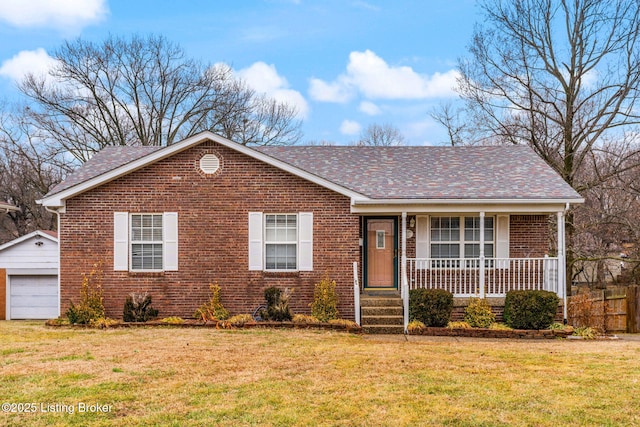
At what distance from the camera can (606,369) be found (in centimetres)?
845

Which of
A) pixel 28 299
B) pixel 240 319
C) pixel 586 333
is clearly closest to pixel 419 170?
pixel 586 333

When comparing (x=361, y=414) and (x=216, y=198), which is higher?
(x=216, y=198)

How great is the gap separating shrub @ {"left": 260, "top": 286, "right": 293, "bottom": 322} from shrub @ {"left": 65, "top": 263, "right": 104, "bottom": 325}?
3905 mm

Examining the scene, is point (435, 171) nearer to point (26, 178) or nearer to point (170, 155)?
point (170, 155)

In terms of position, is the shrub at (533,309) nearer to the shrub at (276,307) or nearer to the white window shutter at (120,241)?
the shrub at (276,307)

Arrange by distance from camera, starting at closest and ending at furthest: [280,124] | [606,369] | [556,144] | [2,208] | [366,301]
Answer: [606,369] → [366,301] → [556,144] → [2,208] → [280,124]

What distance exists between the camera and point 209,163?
44.2ft

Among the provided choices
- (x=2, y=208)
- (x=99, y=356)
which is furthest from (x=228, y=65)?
(x=99, y=356)

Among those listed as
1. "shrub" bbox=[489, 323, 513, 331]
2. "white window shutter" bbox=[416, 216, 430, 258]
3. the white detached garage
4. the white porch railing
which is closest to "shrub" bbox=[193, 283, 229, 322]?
the white porch railing

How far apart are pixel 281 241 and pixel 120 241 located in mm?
3872

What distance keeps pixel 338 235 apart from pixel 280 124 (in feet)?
65.1

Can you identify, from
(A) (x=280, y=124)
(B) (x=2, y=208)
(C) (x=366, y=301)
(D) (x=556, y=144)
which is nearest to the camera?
(C) (x=366, y=301)

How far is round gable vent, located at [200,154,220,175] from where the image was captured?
13461mm

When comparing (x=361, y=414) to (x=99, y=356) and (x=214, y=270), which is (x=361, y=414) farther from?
(x=214, y=270)
